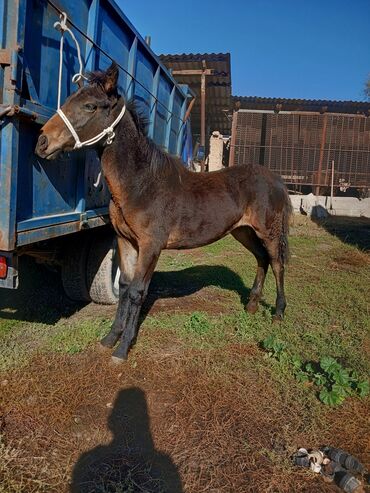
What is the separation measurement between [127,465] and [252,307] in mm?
2635

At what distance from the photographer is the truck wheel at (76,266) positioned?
3.94 metres

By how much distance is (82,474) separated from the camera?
2004 mm

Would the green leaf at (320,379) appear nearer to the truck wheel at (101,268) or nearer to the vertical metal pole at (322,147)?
the truck wheel at (101,268)

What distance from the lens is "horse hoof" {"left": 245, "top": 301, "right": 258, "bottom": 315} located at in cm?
441

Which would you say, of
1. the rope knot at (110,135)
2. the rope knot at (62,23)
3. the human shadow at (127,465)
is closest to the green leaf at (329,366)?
the human shadow at (127,465)

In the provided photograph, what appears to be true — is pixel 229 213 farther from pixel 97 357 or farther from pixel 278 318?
pixel 97 357

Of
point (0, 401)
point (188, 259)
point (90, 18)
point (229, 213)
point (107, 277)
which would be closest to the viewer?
point (0, 401)

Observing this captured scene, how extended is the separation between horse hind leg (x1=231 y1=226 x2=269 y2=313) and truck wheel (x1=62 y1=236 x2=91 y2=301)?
169 centimetres

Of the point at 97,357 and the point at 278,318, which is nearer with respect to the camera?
the point at 97,357

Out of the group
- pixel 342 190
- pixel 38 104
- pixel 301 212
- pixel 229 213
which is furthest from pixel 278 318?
pixel 342 190

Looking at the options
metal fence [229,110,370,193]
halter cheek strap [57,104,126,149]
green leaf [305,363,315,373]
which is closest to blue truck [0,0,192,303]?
halter cheek strap [57,104,126,149]

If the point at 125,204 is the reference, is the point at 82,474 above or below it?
below

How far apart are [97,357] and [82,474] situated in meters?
1.21

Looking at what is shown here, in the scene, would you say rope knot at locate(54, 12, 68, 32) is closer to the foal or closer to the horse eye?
the foal
